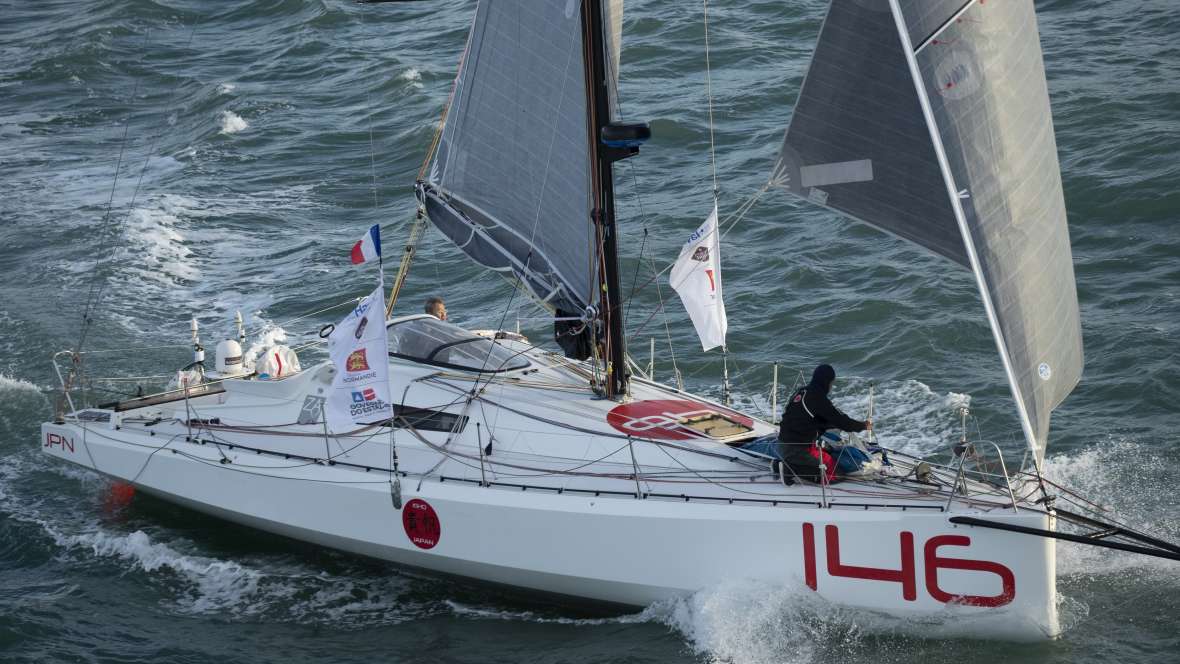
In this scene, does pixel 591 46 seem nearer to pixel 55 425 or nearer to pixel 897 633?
pixel 897 633

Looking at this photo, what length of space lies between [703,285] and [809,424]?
6.03 ft

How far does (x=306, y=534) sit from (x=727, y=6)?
16.6m

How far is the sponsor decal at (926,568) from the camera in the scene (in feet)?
29.1

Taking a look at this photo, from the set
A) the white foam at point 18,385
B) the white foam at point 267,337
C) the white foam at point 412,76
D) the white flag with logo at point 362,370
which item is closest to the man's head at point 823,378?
the white flag with logo at point 362,370

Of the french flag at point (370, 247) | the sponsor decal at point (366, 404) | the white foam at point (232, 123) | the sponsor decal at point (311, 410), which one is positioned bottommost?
the sponsor decal at point (311, 410)

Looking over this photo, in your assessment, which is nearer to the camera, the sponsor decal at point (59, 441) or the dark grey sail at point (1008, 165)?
the dark grey sail at point (1008, 165)

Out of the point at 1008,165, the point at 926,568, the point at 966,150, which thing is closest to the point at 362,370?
the point at 926,568

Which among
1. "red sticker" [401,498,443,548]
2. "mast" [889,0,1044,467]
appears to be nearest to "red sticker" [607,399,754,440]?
"red sticker" [401,498,443,548]

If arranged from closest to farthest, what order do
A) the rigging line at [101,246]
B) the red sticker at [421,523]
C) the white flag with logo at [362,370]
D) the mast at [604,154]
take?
1. the white flag with logo at [362,370]
2. the mast at [604,154]
3. the red sticker at [421,523]
4. the rigging line at [101,246]

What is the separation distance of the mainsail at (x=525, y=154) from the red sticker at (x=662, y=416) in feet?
3.39

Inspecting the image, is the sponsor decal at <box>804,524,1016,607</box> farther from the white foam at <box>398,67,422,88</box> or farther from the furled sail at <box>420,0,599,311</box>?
the white foam at <box>398,67,422,88</box>

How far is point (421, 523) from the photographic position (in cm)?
1045

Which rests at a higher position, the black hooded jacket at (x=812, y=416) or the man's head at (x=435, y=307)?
the man's head at (x=435, y=307)

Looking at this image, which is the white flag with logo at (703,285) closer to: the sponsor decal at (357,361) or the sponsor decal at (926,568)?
the sponsor decal at (926,568)
